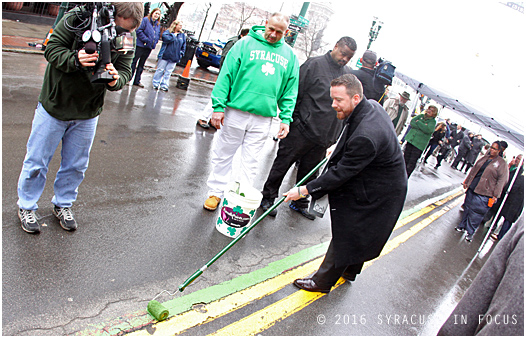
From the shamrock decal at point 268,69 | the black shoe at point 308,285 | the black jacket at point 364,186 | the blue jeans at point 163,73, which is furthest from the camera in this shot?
the blue jeans at point 163,73

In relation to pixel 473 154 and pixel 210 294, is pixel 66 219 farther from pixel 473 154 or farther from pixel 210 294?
pixel 473 154

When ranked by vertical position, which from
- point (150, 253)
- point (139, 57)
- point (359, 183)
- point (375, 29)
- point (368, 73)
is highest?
point (375, 29)

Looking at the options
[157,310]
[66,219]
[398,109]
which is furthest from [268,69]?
[398,109]

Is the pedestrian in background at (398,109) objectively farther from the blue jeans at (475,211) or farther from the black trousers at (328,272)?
the black trousers at (328,272)

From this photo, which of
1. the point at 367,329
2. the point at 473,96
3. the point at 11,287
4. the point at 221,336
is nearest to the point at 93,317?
the point at 11,287

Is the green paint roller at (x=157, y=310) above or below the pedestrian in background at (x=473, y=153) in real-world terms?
below

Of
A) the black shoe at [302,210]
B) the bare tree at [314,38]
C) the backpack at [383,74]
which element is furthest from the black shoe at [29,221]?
the bare tree at [314,38]

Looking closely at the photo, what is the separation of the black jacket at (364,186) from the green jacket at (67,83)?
1.95 meters

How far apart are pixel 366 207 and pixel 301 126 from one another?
1.78 m

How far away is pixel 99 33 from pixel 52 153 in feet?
3.62

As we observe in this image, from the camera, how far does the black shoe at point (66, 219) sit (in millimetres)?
3307

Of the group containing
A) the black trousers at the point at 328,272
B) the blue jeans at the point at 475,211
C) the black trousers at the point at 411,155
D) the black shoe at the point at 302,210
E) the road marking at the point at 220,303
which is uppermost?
the black trousers at the point at 411,155

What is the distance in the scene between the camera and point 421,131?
807 cm

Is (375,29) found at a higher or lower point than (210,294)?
higher
